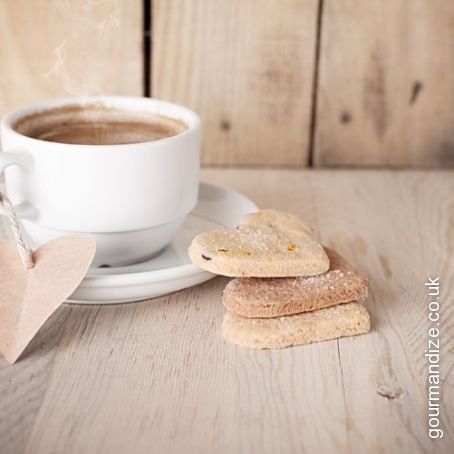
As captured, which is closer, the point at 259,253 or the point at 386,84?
the point at 259,253

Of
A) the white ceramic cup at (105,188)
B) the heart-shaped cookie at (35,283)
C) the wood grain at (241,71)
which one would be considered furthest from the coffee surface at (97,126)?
the wood grain at (241,71)

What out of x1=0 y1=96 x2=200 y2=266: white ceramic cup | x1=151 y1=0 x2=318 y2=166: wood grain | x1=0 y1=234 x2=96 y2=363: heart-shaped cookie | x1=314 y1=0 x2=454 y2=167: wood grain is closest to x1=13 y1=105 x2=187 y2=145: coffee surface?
x1=0 y1=96 x2=200 y2=266: white ceramic cup

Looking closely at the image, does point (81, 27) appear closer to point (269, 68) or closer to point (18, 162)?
point (269, 68)

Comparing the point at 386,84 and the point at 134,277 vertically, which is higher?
the point at 386,84

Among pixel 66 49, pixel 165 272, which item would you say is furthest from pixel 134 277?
pixel 66 49

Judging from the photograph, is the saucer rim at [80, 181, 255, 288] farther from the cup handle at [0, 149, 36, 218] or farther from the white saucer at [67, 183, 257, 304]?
the cup handle at [0, 149, 36, 218]

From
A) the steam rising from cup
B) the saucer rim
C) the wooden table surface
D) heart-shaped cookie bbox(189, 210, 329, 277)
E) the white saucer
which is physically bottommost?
the wooden table surface

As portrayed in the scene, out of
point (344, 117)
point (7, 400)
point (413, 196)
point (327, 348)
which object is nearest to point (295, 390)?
point (327, 348)
